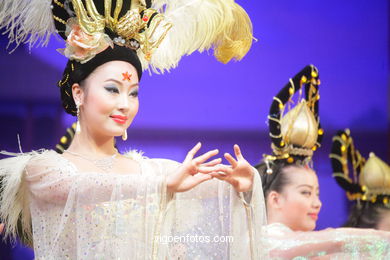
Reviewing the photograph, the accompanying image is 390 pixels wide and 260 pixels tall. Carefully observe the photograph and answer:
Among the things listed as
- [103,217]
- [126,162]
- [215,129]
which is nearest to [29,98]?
[215,129]

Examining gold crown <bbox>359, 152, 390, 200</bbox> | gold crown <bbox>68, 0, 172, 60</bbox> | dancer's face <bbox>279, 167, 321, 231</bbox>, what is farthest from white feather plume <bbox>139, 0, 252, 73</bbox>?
gold crown <bbox>359, 152, 390, 200</bbox>

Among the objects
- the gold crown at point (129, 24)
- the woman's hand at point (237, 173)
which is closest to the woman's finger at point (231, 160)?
the woman's hand at point (237, 173)

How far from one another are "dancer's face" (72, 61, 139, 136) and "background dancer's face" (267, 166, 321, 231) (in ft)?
3.93

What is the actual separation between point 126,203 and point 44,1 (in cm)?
77

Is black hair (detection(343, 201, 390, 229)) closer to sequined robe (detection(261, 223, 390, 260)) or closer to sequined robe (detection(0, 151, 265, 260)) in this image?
sequined robe (detection(261, 223, 390, 260))

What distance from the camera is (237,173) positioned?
226 centimetres

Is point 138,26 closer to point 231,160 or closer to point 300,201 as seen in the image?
point 231,160

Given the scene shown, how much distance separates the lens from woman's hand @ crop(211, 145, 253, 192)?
2.20 metres

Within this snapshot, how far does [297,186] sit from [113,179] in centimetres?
135

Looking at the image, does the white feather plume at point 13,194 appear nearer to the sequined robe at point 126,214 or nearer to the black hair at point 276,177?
the sequined robe at point 126,214

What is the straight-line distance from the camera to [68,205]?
220 cm

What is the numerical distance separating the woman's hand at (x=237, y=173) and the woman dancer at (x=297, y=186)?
0.77 meters

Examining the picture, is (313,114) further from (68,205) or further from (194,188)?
(68,205)

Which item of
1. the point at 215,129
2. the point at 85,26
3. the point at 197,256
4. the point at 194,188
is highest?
the point at 215,129
